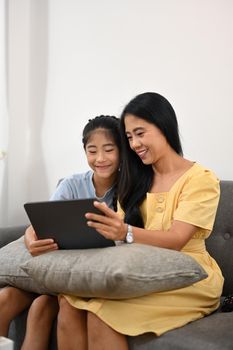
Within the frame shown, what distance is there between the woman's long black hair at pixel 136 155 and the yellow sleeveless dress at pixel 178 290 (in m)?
0.04

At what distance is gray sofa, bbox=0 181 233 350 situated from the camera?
1325 millimetres

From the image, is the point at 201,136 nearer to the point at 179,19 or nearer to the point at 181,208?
the point at 179,19

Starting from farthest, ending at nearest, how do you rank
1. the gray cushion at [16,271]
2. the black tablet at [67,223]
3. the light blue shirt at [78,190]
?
the light blue shirt at [78,190] → the gray cushion at [16,271] → the black tablet at [67,223]

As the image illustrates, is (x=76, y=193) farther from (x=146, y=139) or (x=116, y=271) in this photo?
(x=116, y=271)

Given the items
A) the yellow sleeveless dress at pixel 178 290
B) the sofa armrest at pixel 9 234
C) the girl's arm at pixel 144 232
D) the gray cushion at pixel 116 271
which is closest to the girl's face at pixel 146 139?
the yellow sleeveless dress at pixel 178 290

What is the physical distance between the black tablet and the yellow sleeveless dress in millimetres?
164

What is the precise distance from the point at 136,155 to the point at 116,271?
63 cm

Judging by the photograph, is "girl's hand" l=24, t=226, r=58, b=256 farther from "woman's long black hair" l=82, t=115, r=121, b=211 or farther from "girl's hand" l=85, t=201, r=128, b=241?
"woman's long black hair" l=82, t=115, r=121, b=211

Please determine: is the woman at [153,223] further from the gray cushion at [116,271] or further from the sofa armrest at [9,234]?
the sofa armrest at [9,234]

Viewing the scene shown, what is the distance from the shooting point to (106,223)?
1483mm

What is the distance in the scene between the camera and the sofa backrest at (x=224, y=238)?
186cm

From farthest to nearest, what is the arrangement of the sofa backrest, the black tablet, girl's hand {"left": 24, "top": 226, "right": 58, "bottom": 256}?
the sofa backrest < girl's hand {"left": 24, "top": 226, "right": 58, "bottom": 256} < the black tablet

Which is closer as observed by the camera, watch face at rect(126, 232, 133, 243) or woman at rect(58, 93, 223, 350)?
woman at rect(58, 93, 223, 350)

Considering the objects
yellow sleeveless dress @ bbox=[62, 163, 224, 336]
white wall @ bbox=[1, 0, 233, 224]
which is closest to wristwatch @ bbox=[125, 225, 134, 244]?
yellow sleeveless dress @ bbox=[62, 163, 224, 336]
